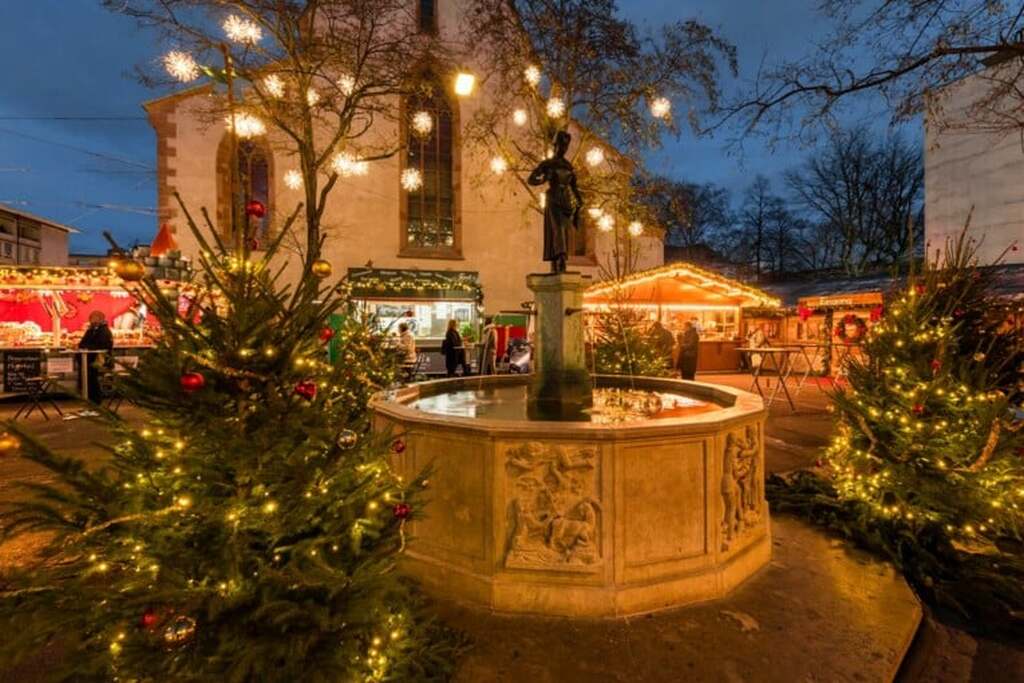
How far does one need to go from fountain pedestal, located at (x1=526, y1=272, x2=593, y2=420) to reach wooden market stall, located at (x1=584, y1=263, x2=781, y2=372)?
454 inches

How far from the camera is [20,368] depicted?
12.3m

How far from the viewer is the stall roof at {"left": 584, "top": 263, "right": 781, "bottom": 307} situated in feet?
55.3

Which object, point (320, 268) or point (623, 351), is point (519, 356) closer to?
point (623, 351)

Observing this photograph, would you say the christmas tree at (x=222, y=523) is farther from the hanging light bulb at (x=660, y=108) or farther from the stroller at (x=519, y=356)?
the stroller at (x=519, y=356)

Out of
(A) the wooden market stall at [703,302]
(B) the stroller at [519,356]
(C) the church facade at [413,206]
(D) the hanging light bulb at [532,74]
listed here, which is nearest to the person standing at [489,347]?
(B) the stroller at [519,356]

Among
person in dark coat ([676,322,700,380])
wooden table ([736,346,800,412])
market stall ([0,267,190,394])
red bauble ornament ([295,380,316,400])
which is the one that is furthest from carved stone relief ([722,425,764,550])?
market stall ([0,267,190,394])

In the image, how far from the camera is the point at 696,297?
19.4 m

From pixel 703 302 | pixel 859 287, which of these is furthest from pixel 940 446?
pixel 859 287

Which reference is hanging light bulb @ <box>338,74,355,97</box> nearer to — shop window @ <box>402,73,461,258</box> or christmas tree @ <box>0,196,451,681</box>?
shop window @ <box>402,73,461,258</box>

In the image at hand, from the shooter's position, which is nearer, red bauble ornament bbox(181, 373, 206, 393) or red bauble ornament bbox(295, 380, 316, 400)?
red bauble ornament bbox(181, 373, 206, 393)

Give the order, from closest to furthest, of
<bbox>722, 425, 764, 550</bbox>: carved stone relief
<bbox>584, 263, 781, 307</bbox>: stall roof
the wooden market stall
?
1. <bbox>722, 425, 764, 550</bbox>: carved stone relief
2. <bbox>584, 263, 781, 307</bbox>: stall roof
3. the wooden market stall

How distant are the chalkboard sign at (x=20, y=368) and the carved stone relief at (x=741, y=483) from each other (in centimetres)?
1487

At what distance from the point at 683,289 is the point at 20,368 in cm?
1868

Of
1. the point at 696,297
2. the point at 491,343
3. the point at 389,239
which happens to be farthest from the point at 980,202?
the point at 389,239
